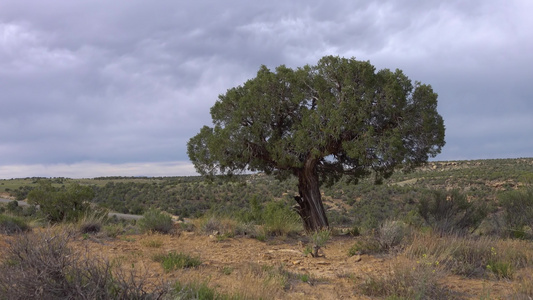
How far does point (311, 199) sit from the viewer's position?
530 inches

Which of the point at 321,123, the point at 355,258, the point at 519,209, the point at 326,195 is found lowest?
the point at 326,195

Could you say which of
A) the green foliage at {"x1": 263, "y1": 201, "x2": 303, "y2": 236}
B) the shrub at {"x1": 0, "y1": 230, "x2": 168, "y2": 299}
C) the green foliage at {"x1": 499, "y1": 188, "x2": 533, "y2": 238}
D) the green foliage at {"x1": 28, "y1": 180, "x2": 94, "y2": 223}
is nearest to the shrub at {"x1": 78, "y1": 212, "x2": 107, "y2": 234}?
the green foliage at {"x1": 28, "y1": 180, "x2": 94, "y2": 223}

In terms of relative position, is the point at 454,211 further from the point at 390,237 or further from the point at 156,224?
the point at 156,224

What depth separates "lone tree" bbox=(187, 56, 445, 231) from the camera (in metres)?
11.6

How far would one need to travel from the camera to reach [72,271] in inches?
165

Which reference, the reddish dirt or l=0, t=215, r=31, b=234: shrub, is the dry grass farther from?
l=0, t=215, r=31, b=234: shrub

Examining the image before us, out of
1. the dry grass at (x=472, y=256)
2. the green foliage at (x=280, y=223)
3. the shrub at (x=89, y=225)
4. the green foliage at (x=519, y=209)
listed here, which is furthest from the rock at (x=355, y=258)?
the shrub at (x=89, y=225)

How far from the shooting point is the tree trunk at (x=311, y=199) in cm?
1329

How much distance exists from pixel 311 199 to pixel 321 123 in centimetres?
309

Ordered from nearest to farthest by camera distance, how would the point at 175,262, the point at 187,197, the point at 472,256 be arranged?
the point at 175,262 → the point at 472,256 → the point at 187,197

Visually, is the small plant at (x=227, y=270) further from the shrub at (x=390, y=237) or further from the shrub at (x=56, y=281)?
the shrub at (x=390, y=237)

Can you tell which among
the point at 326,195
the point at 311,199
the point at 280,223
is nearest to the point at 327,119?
the point at 311,199

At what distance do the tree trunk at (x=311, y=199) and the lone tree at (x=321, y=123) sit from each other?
0.11 feet

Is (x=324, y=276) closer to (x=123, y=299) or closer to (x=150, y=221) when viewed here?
(x=123, y=299)
